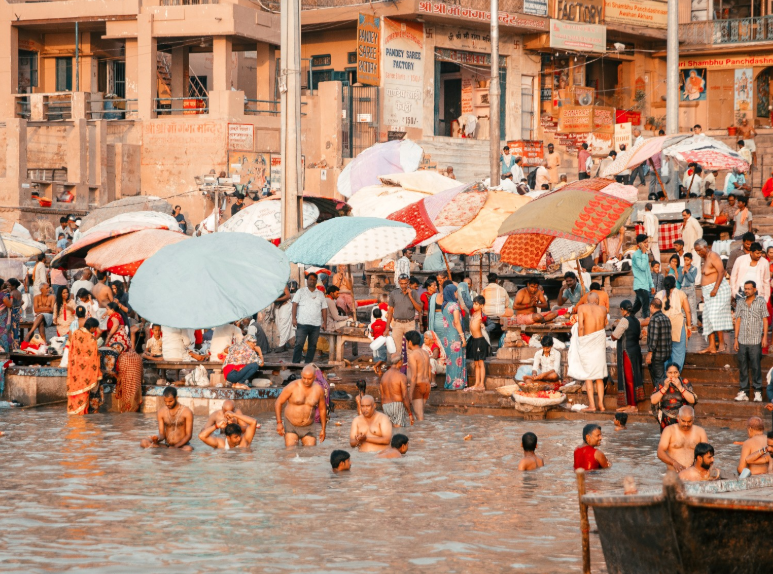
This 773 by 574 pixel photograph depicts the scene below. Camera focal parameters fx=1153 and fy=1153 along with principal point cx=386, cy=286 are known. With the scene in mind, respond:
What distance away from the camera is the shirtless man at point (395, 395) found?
46.6ft

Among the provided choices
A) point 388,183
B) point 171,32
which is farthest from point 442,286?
point 171,32

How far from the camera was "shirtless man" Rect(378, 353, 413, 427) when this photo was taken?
14195mm

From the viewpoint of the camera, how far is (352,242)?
16.4 metres

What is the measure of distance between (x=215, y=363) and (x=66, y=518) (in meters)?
5.93

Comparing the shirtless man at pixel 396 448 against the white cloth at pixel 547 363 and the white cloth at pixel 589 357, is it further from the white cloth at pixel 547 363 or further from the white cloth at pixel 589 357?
the white cloth at pixel 547 363

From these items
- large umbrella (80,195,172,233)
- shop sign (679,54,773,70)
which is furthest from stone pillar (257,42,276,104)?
shop sign (679,54,773,70)

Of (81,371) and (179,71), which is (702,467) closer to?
(81,371)

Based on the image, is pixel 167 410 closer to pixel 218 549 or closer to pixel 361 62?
pixel 218 549

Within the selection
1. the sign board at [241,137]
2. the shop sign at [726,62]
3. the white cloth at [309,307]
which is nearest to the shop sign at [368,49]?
the sign board at [241,137]

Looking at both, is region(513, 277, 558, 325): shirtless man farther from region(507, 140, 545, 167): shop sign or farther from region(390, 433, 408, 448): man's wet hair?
region(507, 140, 545, 167): shop sign

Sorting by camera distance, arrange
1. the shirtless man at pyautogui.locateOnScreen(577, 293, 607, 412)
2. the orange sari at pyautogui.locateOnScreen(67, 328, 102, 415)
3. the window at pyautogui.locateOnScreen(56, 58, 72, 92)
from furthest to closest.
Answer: the window at pyautogui.locateOnScreen(56, 58, 72, 92)
the orange sari at pyautogui.locateOnScreen(67, 328, 102, 415)
the shirtless man at pyautogui.locateOnScreen(577, 293, 607, 412)

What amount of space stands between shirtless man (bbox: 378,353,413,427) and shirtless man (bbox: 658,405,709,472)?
397 cm

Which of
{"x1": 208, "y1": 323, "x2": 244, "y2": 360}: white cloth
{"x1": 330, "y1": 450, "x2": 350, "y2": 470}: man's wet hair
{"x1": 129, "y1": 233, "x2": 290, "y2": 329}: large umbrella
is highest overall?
{"x1": 129, "y1": 233, "x2": 290, "y2": 329}: large umbrella

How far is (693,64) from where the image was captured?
3784 centimetres
